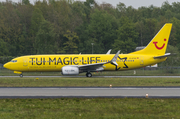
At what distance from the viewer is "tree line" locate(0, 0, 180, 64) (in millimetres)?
85131

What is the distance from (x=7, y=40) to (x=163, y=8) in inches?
3275

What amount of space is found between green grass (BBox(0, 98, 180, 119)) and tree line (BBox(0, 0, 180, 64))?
62823 millimetres

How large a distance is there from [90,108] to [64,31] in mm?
81533

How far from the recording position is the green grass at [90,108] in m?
11.7

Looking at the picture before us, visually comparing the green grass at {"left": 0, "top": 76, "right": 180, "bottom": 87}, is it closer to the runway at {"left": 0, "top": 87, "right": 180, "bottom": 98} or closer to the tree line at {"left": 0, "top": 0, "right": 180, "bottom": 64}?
the runway at {"left": 0, "top": 87, "right": 180, "bottom": 98}

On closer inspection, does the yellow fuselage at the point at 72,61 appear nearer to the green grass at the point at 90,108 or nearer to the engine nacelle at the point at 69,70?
the engine nacelle at the point at 69,70

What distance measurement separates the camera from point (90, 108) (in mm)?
13305

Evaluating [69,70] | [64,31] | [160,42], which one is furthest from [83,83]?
[64,31]

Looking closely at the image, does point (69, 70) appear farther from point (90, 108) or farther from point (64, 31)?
point (64, 31)

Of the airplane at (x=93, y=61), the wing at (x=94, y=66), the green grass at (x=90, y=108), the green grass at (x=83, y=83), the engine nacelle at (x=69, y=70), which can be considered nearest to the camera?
the green grass at (x=90, y=108)

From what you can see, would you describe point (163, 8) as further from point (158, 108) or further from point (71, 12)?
point (158, 108)

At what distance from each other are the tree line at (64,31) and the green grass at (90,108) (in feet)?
206

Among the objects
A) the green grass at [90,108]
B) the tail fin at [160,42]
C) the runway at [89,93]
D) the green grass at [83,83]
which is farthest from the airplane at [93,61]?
the green grass at [90,108]

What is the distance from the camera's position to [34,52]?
85875mm
